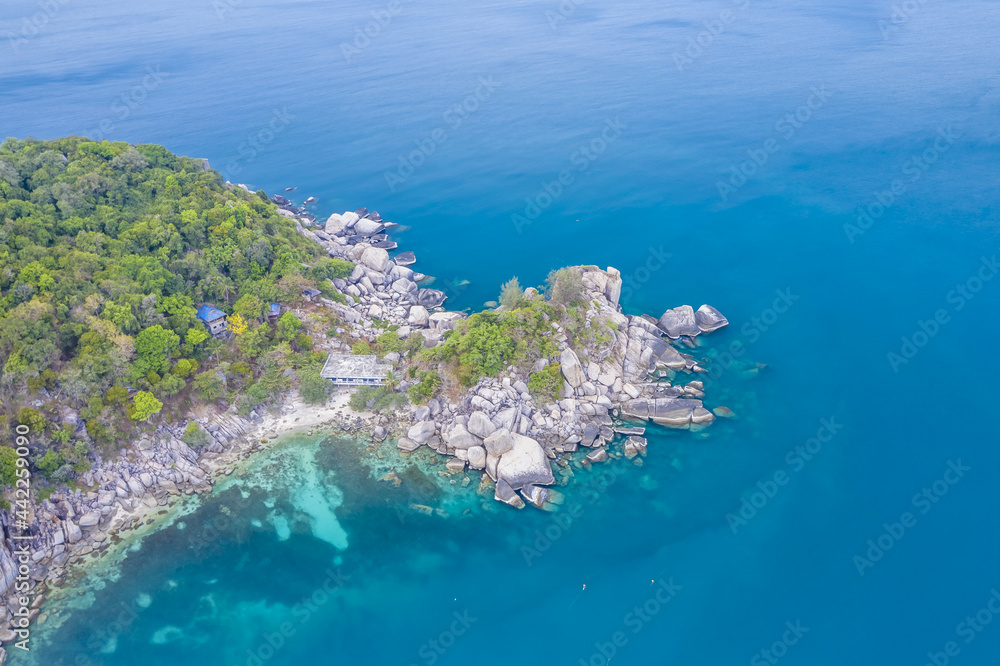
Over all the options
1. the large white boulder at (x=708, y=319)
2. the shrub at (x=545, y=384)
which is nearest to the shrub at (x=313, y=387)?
the shrub at (x=545, y=384)

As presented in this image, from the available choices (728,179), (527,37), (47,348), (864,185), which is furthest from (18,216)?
(527,37)

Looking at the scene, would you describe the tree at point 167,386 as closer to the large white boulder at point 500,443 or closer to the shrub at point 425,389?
the shrub at point 425,389

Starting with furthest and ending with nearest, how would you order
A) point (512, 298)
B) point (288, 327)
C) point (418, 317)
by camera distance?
point (418, 317)
point (512, 298)
point (288, 327)

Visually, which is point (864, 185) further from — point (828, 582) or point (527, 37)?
point (527, 37)

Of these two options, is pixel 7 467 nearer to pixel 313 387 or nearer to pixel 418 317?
pixel 313 387

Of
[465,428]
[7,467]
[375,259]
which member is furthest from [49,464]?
[375,259]

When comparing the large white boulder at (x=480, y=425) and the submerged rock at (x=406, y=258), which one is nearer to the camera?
the large white boulder at (x=480, y=425)

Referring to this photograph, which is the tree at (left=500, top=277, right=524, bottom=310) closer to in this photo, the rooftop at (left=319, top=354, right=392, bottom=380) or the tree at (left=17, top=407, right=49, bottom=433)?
the rooftop at (left=319, top=354, right=392, bottom=380)
